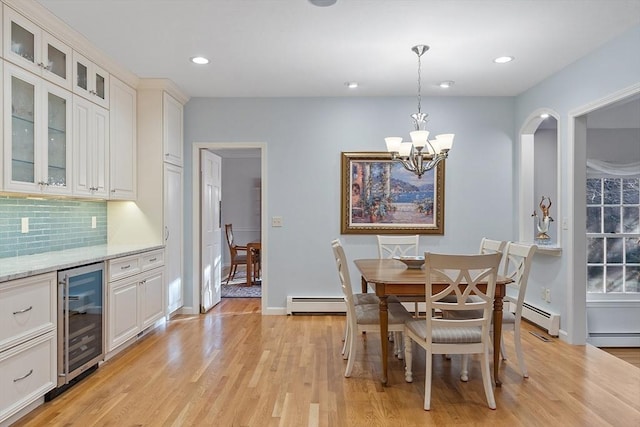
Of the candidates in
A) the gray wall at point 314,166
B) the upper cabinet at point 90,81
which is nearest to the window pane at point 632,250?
the gray wall at point 314,166

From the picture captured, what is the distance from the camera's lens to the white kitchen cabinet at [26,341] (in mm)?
2088

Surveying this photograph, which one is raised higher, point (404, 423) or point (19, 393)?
point (19, 393)

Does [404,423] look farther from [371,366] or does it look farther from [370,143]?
[370,143]

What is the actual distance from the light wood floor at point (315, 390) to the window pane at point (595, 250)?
5.00 ft

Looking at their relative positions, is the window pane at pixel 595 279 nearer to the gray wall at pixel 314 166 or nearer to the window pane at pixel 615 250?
the window pane at pixel 615 250

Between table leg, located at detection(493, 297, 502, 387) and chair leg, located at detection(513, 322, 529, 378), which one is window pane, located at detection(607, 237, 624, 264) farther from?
table leg, located at detection(493, 297, 502, 387)

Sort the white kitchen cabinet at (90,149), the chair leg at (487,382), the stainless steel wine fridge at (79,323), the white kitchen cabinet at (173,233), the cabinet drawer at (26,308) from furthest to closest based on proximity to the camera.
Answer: the white kitchen cabinet at (173,233) < the white kitchen cabinet at (90,149) < the stainless steel wine fridge at (79,323) < the chair leg at (487,382) < the cabinet drawer at (26,308)

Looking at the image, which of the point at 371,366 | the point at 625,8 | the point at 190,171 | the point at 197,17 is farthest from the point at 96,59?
the point at 625,8

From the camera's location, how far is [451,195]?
4715 millimetres

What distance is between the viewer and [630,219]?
4637 mm

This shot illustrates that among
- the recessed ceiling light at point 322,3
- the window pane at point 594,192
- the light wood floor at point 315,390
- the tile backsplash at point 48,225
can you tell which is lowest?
the light wood floor at point 315,390

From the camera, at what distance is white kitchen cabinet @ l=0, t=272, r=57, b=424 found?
2088mm

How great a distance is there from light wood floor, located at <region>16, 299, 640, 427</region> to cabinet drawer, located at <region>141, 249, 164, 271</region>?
692mm

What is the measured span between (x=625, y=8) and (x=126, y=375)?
4240mm
